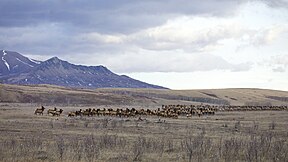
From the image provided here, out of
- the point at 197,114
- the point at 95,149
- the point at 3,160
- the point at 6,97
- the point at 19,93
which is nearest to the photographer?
the point at 3,160

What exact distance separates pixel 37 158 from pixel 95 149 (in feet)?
9.83

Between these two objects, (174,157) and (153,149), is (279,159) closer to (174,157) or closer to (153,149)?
(174,157)

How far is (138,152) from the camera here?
2048 cm

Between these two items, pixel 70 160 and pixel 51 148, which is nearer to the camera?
pixel 70 160

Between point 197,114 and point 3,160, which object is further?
point 197,114

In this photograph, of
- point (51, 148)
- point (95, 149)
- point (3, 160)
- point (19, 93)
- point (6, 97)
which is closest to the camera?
point (3, 160)

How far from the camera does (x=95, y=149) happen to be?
22281 mm

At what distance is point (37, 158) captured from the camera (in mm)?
20016

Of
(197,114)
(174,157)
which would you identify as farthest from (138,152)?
(197,114)

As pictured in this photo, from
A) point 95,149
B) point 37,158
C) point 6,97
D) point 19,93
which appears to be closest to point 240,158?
point 95,149

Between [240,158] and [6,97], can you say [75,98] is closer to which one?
[6,97]

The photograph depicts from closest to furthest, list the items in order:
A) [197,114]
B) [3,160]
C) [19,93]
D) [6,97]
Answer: [3,160] < [197,114] < [6,97] < [19,93]

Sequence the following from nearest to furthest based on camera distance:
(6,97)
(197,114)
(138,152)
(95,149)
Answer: (138,152), (95,149), (197,114), (6,97)

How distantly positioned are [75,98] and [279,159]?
Answer: 12104 centimetres
